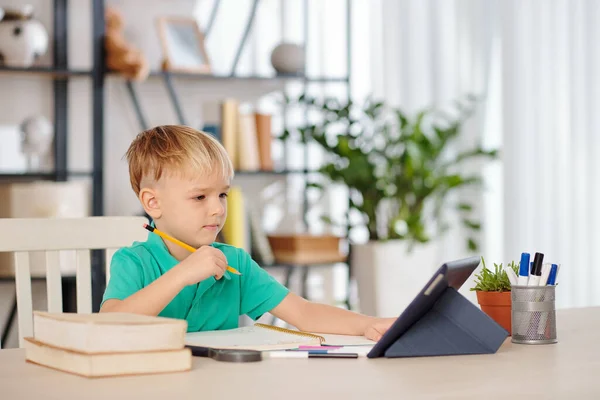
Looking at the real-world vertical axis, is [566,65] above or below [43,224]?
above

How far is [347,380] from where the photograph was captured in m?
1.01

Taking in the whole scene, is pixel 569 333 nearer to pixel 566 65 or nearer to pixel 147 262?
pixel 147 262

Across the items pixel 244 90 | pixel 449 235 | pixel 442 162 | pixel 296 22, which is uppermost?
pixel 296 22

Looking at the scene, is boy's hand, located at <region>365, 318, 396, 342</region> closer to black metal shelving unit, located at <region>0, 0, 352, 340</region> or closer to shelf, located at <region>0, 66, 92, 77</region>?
black metal shelving unit, located at <region>0, 0, 352, 340</region>

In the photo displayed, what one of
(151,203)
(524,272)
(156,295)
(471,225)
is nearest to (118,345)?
(156,295)

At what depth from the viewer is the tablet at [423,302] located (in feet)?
3.68

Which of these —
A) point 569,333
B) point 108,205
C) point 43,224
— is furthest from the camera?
point 108,205

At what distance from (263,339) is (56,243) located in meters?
0.58

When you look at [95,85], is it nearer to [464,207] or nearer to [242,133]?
[242,133]

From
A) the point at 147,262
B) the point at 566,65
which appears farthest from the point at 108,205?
the point at 147,262

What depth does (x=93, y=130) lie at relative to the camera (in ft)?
12.3

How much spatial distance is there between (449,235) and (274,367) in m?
3.33

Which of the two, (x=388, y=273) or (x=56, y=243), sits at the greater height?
(x=56, y=243)

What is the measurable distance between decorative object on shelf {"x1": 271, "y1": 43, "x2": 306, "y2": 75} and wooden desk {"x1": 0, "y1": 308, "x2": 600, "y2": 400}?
10.1 feet
